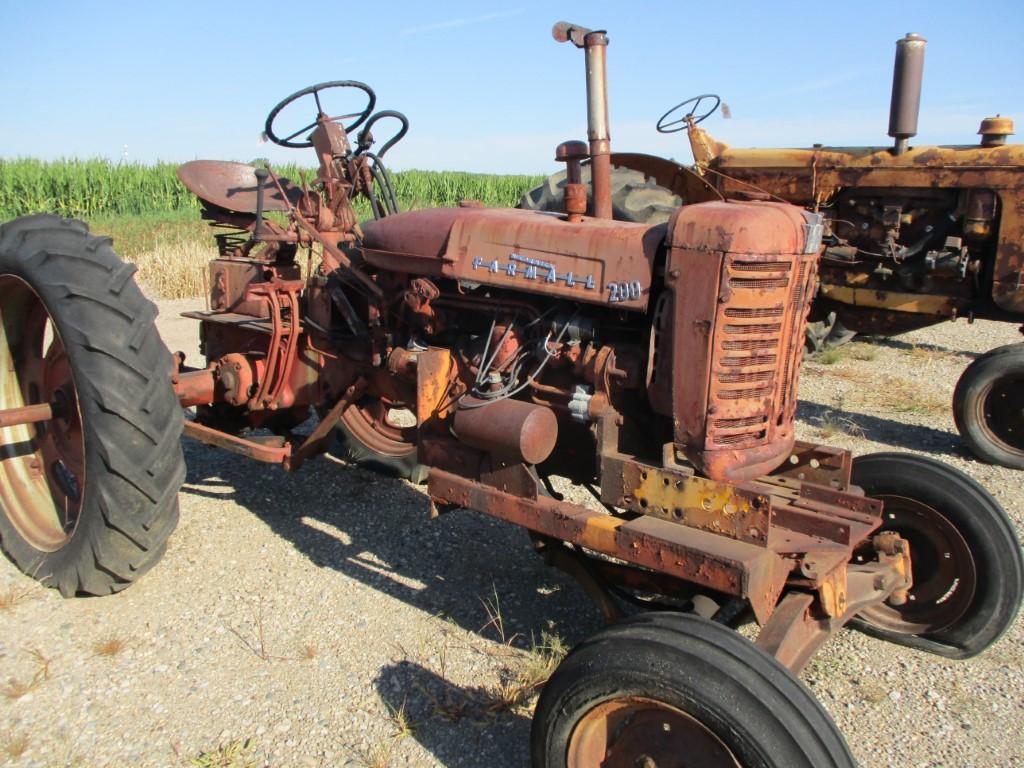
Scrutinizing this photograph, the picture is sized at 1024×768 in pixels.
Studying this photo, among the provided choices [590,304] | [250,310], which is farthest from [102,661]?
[590,304]

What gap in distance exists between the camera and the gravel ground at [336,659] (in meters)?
2.69

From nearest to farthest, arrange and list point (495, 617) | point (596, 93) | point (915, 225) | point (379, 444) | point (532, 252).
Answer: point (532, 252) < point (596, 93) < point (495, 617) < point (379, 444) < point (915, 225)

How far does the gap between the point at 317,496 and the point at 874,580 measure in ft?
9.73

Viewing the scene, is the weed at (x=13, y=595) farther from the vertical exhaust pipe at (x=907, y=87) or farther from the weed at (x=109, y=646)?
the vertical exhaust pipe at (x=907, y=87)

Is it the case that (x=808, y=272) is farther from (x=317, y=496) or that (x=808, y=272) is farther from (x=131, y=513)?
(x=317, y=496)

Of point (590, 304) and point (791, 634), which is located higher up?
point (590, 304)

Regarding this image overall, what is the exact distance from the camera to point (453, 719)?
2.80 m

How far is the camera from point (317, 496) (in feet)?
15.5

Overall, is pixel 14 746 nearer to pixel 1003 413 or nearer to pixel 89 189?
pixel 1003 413

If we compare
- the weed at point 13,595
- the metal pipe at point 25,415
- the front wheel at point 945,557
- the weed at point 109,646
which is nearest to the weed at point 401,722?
the weed at point 109,646

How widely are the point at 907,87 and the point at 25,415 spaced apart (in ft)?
19.9

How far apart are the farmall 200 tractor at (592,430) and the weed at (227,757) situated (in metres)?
0.91

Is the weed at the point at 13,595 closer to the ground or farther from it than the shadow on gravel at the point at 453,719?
farther from it

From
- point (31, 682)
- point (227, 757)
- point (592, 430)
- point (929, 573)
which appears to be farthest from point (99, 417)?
point (929, 573)
